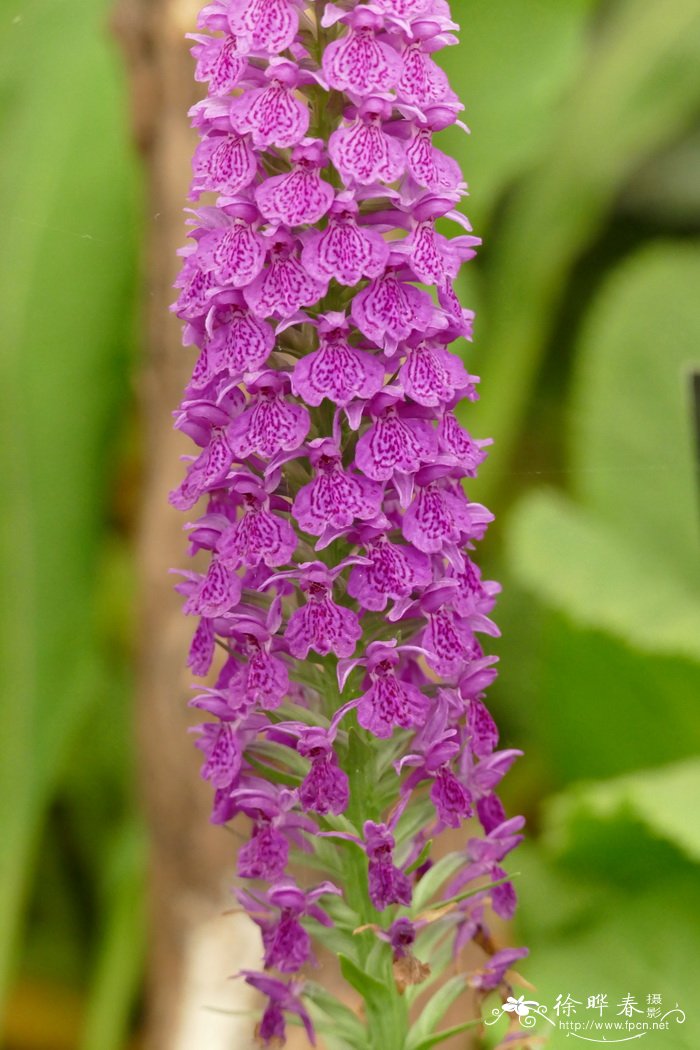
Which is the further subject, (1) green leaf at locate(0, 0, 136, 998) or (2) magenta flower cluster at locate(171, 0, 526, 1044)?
(1) green leaf at locate(0, 0, 136, 998)

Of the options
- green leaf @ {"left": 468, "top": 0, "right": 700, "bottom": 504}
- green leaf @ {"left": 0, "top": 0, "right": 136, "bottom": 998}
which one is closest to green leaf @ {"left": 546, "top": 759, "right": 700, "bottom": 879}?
green leaf @ {"left": 468, "top": 0, "right": 700, "bottom": 504}

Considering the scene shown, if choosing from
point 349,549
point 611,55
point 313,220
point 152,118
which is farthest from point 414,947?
point 611,55

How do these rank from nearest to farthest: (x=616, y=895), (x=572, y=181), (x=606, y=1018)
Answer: (x=606, y=1018)
(x=616, y=895)
(x=572, y=181)

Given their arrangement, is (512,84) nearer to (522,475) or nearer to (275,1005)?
(522,475)

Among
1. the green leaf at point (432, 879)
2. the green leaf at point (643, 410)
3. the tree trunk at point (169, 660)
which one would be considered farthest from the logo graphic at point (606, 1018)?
the green leaf at point (643, 410)

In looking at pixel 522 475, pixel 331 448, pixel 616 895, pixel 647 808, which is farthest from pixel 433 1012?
pixel 522 475

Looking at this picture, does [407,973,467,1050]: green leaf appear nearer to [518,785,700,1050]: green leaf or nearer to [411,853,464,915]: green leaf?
[411,853,464,915]: green leaf

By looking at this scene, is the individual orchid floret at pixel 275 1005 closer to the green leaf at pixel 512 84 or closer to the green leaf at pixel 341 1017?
the green leaf at pixel 341 1017
